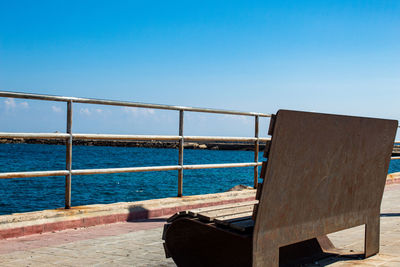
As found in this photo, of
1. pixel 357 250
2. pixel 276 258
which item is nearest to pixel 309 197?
pixel 276 258

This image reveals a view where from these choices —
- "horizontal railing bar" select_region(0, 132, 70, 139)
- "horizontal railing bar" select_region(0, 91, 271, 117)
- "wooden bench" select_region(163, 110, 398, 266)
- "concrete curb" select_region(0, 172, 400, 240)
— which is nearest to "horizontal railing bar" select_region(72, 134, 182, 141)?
"horizontal railing bar" select_region(0, 132, 70, 139)

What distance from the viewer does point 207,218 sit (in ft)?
10.8

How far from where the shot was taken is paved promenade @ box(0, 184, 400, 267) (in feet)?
12.4

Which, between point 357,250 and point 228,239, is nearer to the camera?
point 228,239

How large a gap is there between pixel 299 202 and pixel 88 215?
2938 mm

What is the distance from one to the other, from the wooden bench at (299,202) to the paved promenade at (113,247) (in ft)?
0.87

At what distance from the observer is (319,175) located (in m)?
3.35

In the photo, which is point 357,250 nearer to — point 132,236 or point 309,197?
point 309,197

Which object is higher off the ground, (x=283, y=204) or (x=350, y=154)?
(x=350, y=154)

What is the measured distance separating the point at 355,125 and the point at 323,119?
0.50 m

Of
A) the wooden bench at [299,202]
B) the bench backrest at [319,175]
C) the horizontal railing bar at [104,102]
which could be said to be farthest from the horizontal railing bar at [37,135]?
the bench backrest at [319,175]

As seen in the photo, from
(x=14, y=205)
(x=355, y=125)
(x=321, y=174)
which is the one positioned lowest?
(x=14, y=205)

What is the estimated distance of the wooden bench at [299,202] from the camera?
2961 millimetres

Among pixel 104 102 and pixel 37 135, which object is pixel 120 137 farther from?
pixel 37 135
